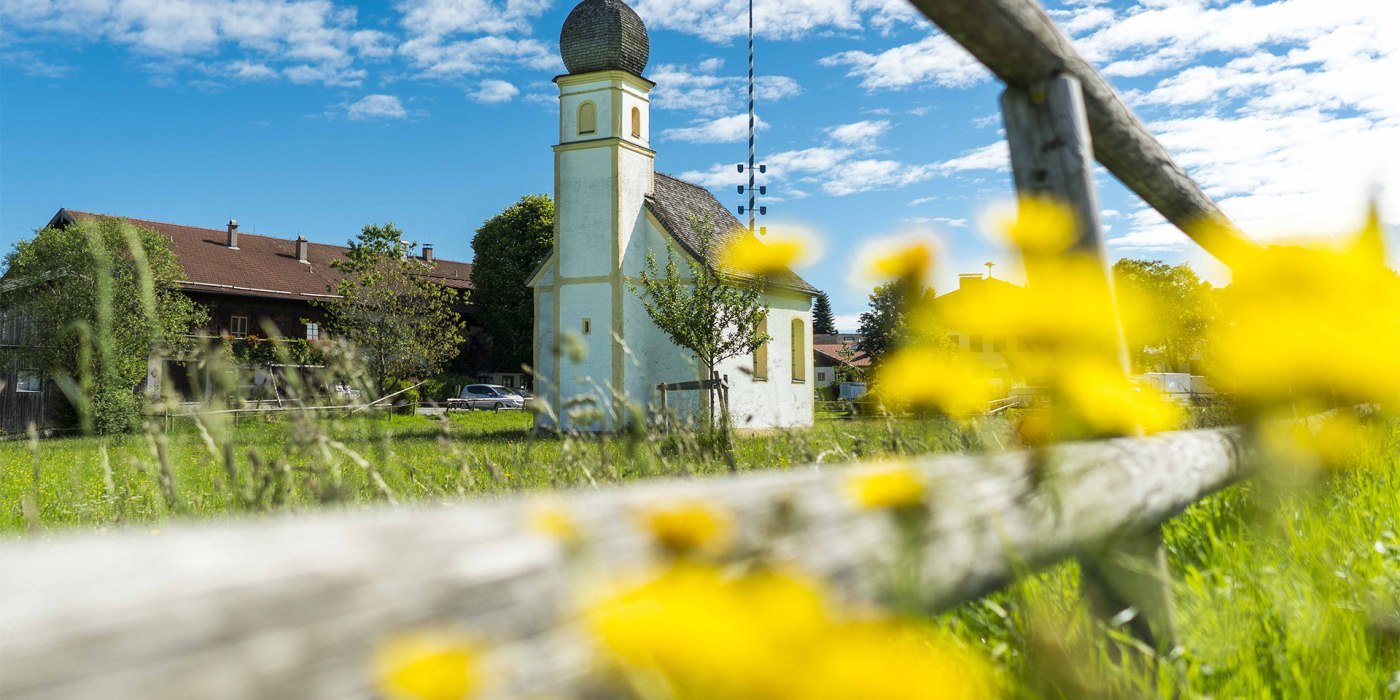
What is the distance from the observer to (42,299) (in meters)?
21.7

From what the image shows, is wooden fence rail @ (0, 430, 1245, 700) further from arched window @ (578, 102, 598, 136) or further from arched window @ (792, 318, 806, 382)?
arched window @ (792, 318, 806, 382)

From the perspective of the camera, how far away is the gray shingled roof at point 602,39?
2077 cm

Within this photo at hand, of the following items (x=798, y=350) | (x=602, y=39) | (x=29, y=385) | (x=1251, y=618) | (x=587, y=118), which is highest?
(x=602, y=39)

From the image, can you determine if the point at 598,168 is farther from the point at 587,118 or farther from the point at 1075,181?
the point at 1075,181

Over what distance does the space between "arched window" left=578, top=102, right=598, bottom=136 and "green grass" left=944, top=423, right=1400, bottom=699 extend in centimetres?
1944

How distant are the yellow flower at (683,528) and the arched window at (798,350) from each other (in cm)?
2401

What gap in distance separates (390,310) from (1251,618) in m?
31.0

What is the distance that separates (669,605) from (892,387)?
104 cm

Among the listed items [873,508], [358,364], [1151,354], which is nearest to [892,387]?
[873,508]

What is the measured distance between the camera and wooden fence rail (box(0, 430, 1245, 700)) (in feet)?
1.79

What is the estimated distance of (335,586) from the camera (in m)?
0.64

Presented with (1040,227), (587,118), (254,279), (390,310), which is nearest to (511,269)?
(390,310)

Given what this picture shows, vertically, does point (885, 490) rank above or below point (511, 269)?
below

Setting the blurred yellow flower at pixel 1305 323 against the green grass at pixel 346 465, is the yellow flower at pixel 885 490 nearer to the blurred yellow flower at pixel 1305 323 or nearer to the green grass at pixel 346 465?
the green grass at pixel 346 465
